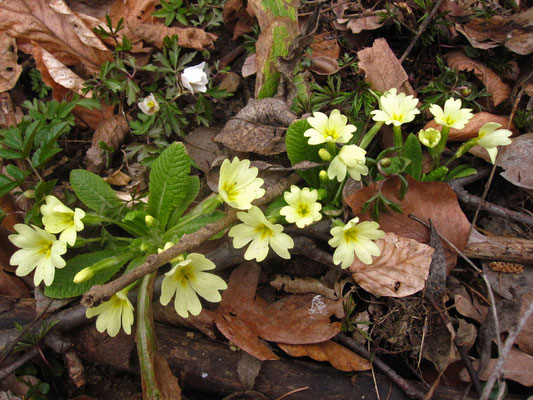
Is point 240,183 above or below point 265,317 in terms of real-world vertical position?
above

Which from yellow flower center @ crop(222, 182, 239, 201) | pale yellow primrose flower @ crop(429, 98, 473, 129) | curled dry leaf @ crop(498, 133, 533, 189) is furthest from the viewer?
curled dry leaf @ crop(498, 133, 533, 189)

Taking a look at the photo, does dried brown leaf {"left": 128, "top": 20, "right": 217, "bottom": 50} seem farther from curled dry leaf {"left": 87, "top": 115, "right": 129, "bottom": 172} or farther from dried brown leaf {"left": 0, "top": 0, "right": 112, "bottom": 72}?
curled dry leaf {"left": 87, "top": 115, "right": 129, "bottom": 172}

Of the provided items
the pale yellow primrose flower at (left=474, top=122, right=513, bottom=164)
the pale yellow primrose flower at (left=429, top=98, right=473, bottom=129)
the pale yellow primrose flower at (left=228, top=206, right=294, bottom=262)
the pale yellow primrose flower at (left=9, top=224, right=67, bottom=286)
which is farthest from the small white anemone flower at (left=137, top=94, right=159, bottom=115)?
the pale yellow primrose flower at (left=474, top=122, right=513, bottom=164)

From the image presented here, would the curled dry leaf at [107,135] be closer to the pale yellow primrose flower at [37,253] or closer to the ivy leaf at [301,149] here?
the pale yellow primrose flower at [37,253]

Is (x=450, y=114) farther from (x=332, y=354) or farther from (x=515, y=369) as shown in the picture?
(x=332, y=354)

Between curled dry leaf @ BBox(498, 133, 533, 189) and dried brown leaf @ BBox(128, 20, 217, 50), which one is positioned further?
dried brown leaf @ BBox(128, 20, 217, 50)

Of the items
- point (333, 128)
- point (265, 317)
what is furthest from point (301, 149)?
point (265, 317)
